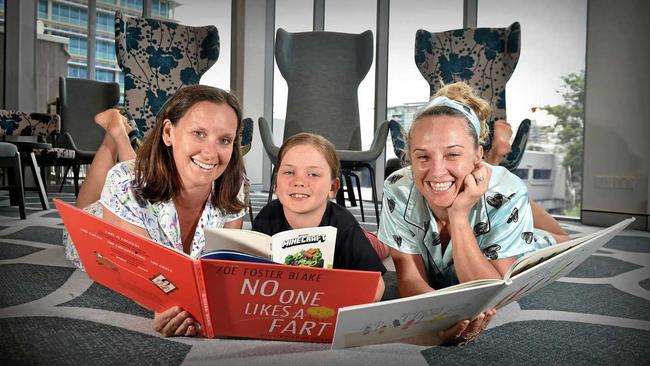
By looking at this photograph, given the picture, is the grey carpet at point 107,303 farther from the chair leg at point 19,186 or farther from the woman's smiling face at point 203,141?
the chair leg at point 19,186

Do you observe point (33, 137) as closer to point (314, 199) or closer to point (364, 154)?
point (364, 154)

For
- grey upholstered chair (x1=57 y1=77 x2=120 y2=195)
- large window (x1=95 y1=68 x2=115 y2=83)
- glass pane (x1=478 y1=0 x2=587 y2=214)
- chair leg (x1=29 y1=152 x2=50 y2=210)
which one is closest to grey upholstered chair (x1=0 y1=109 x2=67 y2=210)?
chair leg (x1=29 y1=152 x2=50 y2=210)

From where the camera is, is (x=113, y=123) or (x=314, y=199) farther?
(x=113, y=123)

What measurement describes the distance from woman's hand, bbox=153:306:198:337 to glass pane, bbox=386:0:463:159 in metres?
4.22

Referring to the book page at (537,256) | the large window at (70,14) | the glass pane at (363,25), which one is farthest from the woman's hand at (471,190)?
the large window at (70,14)

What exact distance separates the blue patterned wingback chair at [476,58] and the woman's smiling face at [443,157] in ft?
7.00

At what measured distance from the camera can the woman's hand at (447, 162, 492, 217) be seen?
38.6 inches

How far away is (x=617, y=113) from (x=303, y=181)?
3308mm

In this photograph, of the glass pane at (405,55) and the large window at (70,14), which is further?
the large window at (70,14)

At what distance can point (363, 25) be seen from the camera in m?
5.39

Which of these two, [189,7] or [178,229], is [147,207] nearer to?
[178,229]

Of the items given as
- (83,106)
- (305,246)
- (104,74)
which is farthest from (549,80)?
(104,74)

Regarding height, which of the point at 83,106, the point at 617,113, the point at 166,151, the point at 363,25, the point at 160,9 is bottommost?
the point at 166,151

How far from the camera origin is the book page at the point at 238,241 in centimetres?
92
